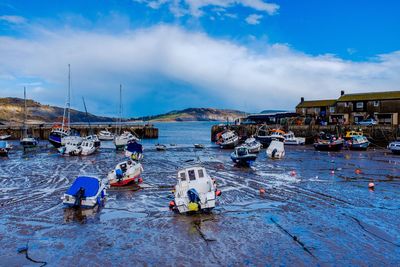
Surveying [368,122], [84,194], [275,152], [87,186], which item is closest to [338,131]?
[368,122]

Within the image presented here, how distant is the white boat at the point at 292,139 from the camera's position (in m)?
64.4

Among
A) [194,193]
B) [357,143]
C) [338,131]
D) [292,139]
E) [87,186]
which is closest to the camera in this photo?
[194,193]

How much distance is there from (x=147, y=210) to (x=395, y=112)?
5757 cm

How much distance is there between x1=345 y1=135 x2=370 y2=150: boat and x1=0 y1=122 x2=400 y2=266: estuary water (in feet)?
83.8

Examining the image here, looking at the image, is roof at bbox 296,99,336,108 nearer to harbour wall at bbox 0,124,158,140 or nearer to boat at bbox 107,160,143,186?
harbour wall at bbox 0,124,158,140

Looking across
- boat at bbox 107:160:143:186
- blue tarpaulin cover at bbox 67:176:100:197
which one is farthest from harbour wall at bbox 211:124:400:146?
blue tarpaulin cover at bbox 67:176:100:197

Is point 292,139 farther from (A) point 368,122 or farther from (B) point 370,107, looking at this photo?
(B) point 370,107

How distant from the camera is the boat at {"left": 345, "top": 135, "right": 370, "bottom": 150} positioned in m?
54.0

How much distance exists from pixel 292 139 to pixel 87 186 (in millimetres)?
49224

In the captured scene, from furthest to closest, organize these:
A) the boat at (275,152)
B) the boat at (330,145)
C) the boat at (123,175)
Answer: the boat at (330,145) < the boat at (275,152) < the boat at (123,175)

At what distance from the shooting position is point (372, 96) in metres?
67.7

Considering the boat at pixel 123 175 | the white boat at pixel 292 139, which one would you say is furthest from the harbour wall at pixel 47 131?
the boat at pixel 123 175

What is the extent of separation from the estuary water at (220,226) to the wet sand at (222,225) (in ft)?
0.13

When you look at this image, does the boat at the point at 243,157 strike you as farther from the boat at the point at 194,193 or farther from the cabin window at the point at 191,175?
the cabin window at the point at 191,175
